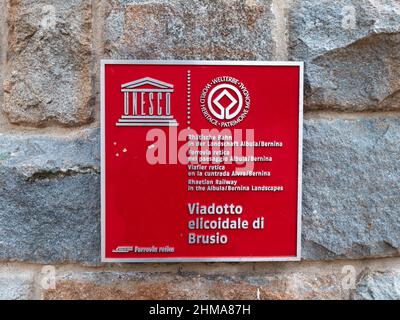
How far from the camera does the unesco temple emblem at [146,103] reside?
1.28 metres

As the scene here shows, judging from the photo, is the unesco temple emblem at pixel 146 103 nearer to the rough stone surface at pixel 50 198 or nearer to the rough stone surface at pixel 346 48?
the rough stone surface at pixel 50 198

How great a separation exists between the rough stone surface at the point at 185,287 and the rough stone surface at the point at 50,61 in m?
0.46

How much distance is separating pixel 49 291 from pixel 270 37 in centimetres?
94

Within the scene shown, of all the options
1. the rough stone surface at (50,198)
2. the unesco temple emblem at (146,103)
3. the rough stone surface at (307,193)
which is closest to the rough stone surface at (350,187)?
the rough stone surface at (307,193)

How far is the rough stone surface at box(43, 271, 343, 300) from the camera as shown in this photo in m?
1.34

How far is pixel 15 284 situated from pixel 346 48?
113 cm

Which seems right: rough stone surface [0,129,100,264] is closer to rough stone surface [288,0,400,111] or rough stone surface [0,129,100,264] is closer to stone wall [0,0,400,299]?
stone wall [0,0,400,299]

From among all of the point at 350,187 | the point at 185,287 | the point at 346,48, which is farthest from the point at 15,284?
the point at 346,48

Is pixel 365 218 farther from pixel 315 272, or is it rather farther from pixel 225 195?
pixel 225 195

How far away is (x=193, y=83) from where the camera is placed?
129 cm

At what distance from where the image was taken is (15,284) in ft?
4.40

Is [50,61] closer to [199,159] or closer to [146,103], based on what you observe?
[146,103]

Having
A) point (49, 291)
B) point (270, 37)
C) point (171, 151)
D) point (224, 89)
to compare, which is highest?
point (270, 37)

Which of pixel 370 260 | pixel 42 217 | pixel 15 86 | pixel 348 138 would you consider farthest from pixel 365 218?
pixel 15 86
